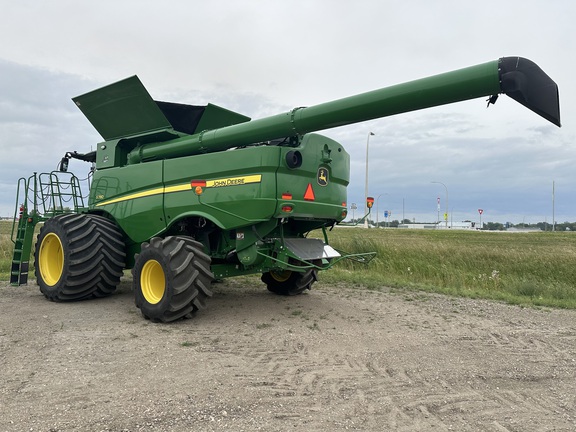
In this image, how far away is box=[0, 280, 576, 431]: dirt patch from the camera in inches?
125

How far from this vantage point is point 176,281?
18.7 ft

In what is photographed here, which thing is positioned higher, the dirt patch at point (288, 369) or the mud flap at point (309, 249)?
the mud flap at point (309, 249)

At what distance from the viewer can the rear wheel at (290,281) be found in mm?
7785

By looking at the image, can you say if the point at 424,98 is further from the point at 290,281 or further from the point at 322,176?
the point at 290,281

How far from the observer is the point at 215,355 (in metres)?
4.56

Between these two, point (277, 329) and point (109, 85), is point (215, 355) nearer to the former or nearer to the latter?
point (277, 329)

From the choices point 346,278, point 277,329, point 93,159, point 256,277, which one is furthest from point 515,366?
point 93,159

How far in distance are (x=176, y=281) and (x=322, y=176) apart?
8.14 feet

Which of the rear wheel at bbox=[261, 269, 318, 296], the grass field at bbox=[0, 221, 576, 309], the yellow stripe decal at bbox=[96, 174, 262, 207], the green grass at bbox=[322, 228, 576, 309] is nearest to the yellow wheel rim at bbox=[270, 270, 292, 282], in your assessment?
the rear wheel at bbox=[261, 269, 318, 296]

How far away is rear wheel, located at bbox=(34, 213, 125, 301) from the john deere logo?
135 inches

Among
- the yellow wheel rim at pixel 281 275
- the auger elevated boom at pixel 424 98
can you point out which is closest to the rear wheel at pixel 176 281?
the auger elevated boom at pixel 424 98

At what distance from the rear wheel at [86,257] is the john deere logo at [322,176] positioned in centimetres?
343

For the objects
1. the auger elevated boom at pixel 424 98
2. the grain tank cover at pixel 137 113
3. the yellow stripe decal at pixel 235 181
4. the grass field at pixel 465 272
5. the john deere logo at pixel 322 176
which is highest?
the grain tank cover at pixel 137 113

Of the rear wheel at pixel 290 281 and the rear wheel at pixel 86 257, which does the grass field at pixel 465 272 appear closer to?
the rear wheel at pixel 290 281
